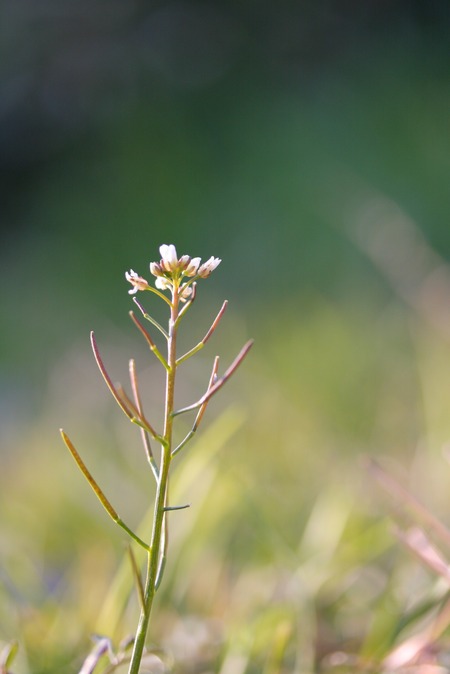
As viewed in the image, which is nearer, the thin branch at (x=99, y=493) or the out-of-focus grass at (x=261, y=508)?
the thin branch at (x=99, y=493)

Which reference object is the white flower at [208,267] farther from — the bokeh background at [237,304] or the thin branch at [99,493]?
the bokeh background at [237,304]

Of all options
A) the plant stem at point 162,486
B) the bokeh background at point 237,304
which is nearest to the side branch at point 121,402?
the plant stem at point 162,486

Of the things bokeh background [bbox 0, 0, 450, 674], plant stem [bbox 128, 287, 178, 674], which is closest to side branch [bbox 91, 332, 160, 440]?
plant stem [bbox 128, 287, 178, 674]

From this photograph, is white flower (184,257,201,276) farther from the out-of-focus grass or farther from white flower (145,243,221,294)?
the out-of-focus grass

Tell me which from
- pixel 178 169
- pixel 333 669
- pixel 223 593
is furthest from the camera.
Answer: pixel 178 169

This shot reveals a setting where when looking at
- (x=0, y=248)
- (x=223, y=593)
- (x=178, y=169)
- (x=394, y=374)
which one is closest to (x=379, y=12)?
(x=178, y=169)

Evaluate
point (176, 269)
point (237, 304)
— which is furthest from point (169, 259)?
point (237, 304)

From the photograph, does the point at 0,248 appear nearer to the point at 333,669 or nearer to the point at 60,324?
the point at 60,324
